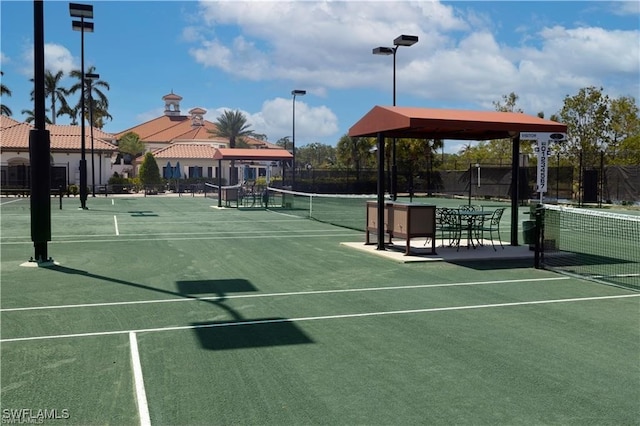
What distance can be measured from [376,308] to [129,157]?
73.2 meters

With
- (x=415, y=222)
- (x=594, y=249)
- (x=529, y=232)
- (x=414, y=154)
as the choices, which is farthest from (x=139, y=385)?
(x=414, y=154)

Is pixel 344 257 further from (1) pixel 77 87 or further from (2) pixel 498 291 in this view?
(1) pixel 77 87

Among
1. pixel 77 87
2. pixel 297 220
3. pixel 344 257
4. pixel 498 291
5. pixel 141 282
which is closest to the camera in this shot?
pixel 498 291

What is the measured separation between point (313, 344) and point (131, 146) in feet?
257

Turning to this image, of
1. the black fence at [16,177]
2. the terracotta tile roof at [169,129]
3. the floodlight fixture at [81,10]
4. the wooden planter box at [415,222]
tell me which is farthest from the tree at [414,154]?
the terracotta tile roof at [169,129]

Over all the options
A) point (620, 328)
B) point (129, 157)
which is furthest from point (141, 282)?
point (129, 157)

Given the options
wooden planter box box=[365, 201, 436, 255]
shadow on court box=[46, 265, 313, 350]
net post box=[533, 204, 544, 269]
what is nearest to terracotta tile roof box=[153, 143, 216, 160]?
wooden planter box box=[365, 201, 436, 255]

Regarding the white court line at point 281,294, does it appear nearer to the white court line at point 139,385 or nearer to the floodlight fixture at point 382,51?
the white court line at point 139,385

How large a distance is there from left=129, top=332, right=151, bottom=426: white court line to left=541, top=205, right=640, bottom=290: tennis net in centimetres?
810

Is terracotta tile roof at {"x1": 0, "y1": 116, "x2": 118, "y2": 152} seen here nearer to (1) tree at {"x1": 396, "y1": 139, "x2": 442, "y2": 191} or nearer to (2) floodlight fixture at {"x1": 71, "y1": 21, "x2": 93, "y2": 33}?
(1) tree at {"x1": 396, "y1": 139, "x2": 442, "y2": 191}

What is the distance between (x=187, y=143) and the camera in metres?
83.1

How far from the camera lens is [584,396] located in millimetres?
5320

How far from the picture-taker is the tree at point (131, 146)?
80312 mm

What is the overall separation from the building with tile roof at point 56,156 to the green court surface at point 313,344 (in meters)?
41.2
